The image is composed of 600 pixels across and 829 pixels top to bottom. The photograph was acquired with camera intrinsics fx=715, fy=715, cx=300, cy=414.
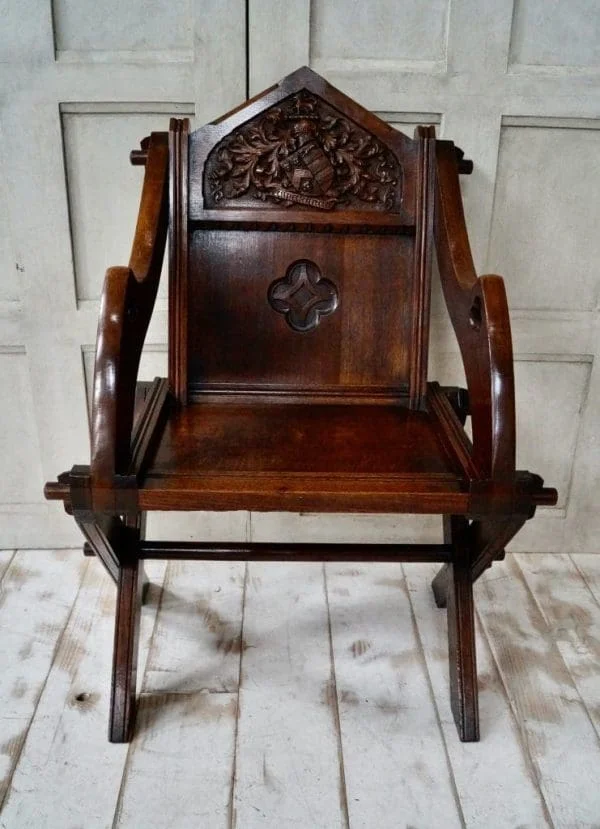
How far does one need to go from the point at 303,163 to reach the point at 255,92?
0.79 ft

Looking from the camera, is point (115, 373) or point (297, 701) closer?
point (115, 373)

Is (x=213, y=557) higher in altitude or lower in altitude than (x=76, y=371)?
lower

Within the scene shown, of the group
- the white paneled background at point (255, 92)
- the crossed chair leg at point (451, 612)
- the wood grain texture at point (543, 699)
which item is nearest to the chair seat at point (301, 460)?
the crossed chair leg at point (451, 612)

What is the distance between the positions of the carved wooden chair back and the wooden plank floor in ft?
1.82

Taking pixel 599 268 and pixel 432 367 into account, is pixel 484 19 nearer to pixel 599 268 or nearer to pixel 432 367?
pixel 599 268

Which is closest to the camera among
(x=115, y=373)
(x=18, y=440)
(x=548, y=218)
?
(x=115, y=373)

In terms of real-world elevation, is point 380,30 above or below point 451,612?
above

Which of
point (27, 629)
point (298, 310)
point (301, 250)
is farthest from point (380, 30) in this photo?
point (27, 629)

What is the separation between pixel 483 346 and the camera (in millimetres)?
1139

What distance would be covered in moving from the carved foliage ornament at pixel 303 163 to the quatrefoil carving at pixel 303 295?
5.3 inches

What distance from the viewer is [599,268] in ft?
5.58

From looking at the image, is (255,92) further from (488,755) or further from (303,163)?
(488,755)

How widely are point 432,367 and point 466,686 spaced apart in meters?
0.75

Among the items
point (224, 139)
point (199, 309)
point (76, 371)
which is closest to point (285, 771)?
point (199, 309)
